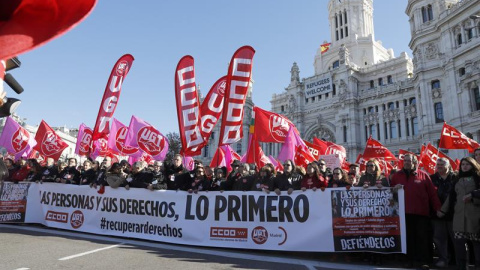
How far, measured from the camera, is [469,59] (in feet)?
98.0

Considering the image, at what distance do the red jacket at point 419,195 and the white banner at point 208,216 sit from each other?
177 mm

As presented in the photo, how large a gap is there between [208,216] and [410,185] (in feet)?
14.3

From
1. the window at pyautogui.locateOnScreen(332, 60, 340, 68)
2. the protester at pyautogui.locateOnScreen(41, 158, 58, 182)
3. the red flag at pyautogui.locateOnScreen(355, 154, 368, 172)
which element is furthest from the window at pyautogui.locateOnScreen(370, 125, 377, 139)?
the protester at pyautogui.locateOnScreen(41, 158, 58, 182)

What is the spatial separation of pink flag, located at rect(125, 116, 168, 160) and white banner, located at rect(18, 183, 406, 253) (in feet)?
19.4

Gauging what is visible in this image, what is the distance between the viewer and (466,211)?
5.76m

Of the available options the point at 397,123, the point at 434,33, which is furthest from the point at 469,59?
the point at 397,123

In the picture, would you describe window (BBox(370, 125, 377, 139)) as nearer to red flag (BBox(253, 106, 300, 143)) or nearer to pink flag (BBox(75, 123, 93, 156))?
red flag (BBox(253, 106, 300, 143))

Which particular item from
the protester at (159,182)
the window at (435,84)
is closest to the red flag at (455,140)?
the protester at (159,182)

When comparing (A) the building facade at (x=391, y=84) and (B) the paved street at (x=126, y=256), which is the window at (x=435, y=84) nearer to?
(A) the building facade at (x=391, y=84)

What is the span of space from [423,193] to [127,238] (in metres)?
6.85

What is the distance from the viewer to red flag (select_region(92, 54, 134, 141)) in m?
12.0

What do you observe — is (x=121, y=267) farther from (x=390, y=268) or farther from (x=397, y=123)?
(x=397, y=123)

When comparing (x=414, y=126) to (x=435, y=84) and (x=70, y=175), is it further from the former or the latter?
(x=70, y=175)

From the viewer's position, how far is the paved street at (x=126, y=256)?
5579 millimetres
